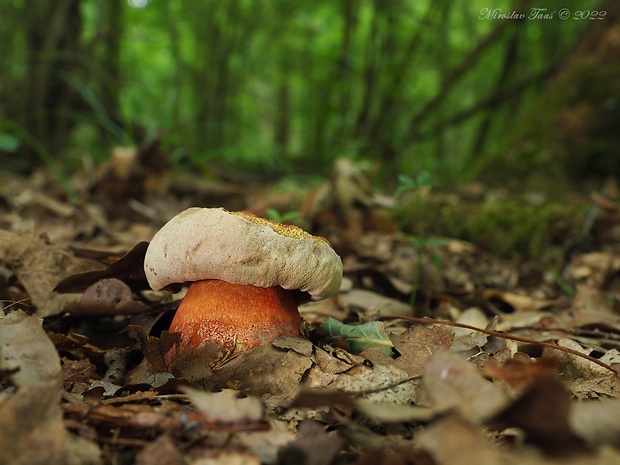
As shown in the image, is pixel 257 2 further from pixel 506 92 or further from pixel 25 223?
pixel 25 223

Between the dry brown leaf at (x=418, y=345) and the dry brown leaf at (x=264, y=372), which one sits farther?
the dry brown leaf at (x=418, y=345)

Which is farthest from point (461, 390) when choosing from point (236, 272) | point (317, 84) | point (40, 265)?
point (317, 84)

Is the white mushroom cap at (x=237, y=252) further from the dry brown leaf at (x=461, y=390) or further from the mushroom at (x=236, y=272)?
the dry brown leaf at (x=461, y=390)

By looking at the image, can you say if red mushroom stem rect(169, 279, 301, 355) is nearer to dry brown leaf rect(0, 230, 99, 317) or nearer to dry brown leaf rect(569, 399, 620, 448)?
dry brown leaf rect(0, 230, 99, 317)

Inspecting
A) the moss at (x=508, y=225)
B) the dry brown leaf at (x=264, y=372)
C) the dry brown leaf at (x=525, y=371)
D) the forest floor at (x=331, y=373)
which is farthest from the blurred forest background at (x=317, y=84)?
the dry brown leaf at (x=525, y=371)

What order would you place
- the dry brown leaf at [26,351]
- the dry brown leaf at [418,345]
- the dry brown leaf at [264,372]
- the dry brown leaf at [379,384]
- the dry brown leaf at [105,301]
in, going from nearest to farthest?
the dry brown leaf at [26,351]
the dry brown leaf at [379,384]
the dry brown leaf at [264,372]
the dry brown leaf at [418,345]
the dry brown leaf at [105,301]

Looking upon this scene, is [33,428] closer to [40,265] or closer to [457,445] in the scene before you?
[457,445]

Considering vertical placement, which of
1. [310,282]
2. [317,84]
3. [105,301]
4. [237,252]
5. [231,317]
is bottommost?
[105,301]
